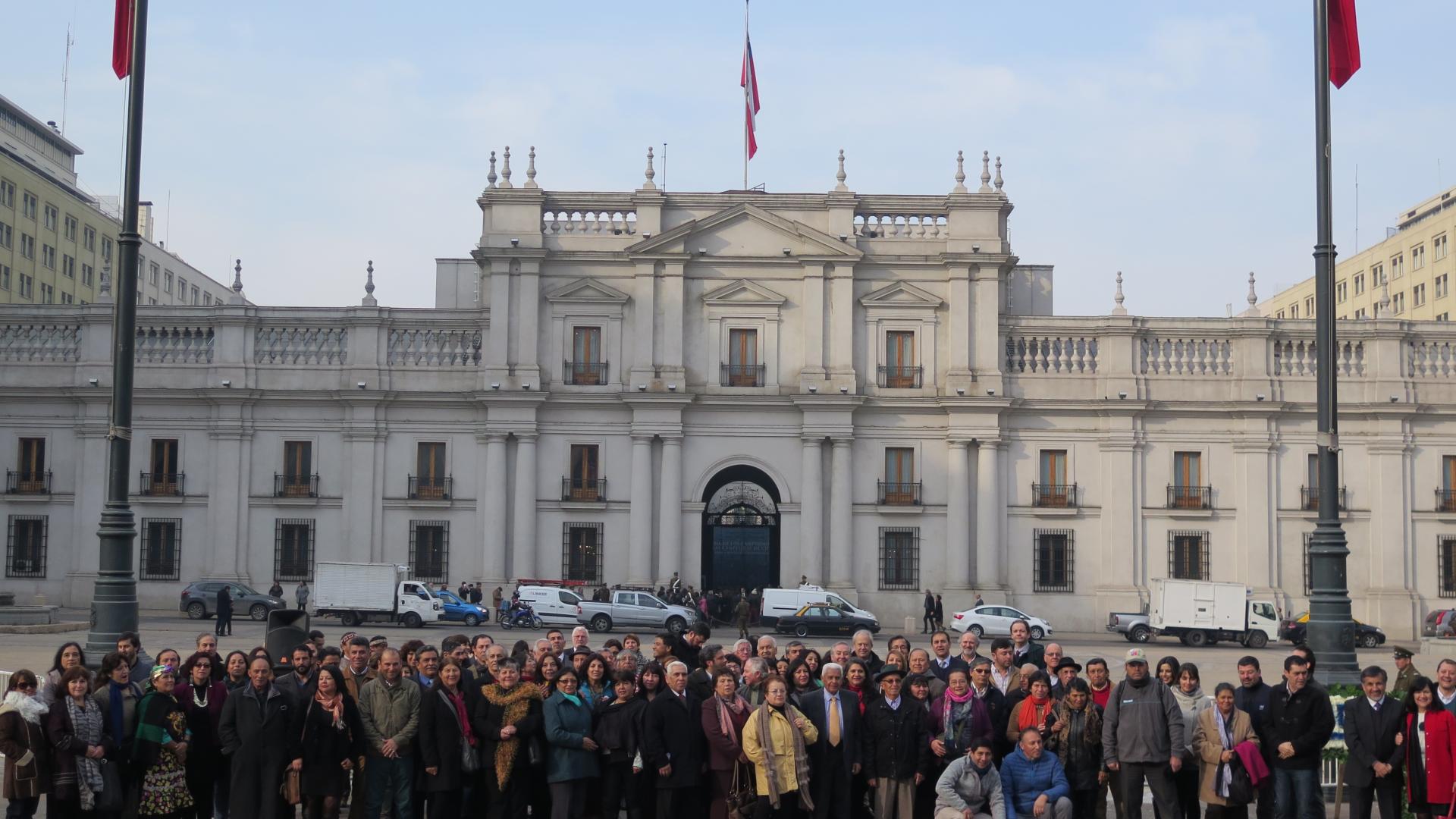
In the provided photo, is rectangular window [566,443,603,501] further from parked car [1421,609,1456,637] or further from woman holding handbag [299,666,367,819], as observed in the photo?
woman holding handbag [299,666,367,819]

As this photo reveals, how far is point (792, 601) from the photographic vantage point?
4328cm

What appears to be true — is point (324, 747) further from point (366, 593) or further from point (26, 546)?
point (26, 546)

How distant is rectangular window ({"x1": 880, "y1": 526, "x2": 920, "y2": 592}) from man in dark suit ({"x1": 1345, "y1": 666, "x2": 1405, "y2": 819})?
33.2 m

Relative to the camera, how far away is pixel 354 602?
42.8 meters

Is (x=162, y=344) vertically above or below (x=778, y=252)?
below

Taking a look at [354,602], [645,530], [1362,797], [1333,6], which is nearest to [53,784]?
[1362,797]

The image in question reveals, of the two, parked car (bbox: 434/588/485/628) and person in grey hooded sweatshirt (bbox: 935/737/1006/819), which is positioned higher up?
person in grey hooded sweatshirt (bbox: 935/737/1006/819)

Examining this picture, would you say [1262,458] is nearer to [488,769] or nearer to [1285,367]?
[1285,367]

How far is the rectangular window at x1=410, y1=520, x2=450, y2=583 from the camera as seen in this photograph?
47312 millimetres

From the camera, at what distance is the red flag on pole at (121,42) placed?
19.7m

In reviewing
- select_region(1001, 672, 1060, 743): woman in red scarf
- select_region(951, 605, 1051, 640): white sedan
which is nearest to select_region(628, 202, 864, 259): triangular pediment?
select_region(951, 605, 1051, 640): white sedan

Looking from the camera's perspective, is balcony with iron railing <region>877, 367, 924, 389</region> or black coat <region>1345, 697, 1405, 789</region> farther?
balcony with iron railing <region>877, 367, 924, 389</region>

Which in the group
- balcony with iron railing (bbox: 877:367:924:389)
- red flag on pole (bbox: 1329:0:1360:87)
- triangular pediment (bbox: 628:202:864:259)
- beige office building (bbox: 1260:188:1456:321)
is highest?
beige office building (bbox: 1260:188:1456:321)

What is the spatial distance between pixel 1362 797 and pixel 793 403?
3381cm
